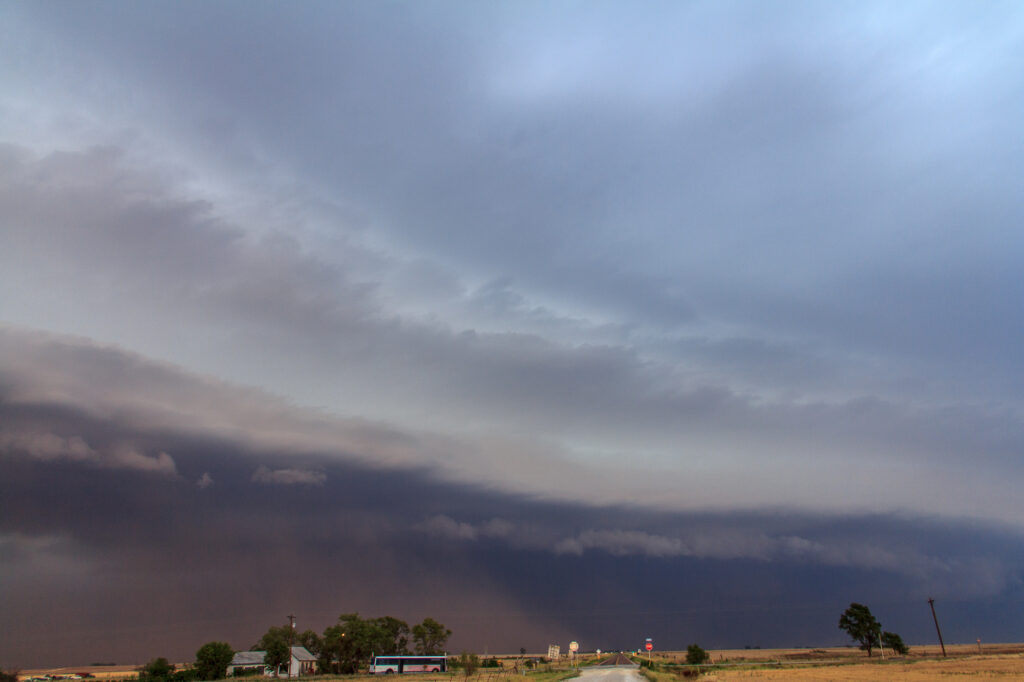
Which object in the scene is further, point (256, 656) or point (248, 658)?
point (256, 656)

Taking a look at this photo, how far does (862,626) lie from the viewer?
160750 millimetres

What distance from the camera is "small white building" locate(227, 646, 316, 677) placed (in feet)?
447

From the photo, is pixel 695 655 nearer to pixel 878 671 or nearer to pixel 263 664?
pixel 878 671

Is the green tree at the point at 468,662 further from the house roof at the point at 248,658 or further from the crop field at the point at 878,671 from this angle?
the house roof at the point at 248,658

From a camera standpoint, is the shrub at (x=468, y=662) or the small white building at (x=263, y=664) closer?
the shrub at (x=468, y=662)

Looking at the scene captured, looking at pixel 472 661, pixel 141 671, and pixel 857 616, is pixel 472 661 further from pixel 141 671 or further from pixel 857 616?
pixel 857 616

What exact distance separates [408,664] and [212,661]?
1502 inches

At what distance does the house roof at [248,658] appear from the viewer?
142m

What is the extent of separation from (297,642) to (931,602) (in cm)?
14345

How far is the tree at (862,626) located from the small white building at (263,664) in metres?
130

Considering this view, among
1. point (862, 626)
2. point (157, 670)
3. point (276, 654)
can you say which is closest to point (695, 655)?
point (862, 626)

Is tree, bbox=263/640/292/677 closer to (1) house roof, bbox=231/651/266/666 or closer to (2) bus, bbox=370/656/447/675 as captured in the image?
(1) house roof, bbox=231/651/266/666

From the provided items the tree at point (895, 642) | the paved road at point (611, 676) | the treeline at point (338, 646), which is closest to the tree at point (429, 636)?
the treeline at point (338, 646)

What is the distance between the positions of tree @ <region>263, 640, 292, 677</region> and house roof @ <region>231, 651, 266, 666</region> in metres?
10.9
